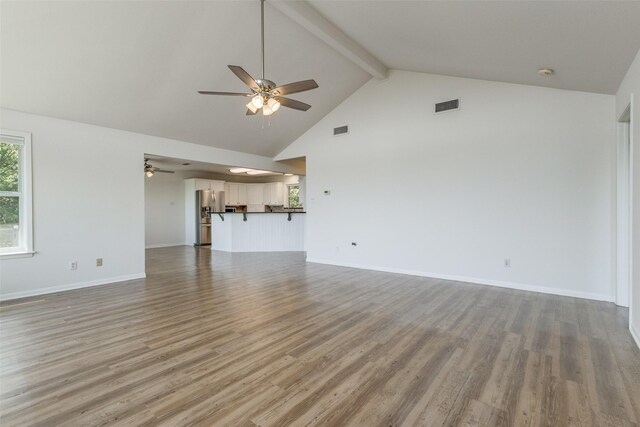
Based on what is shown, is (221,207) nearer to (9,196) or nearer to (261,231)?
(261,231)

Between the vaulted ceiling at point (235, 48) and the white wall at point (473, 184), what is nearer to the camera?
the vaulted ceiling at point (235, 48)

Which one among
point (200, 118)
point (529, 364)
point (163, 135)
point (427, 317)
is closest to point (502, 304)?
point (427, 317)

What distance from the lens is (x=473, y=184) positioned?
5035 mm

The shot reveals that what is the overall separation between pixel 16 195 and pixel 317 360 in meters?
4.86

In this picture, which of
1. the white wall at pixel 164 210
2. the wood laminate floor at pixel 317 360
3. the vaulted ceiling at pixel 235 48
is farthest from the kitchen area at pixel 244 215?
the wood laminate floor at pixel 317 360

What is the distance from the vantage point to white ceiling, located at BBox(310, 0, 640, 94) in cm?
249

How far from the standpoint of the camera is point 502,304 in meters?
3.93

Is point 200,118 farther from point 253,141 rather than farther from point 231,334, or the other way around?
point 231,334

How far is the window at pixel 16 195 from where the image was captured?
4277 millimetres

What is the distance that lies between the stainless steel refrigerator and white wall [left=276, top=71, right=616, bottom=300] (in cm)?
475

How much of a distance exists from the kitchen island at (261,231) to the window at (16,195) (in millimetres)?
4532

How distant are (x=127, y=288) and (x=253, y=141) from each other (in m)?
3.90

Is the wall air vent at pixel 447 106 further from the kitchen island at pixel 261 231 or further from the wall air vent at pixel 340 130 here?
the kitchen island at pixel 261 231

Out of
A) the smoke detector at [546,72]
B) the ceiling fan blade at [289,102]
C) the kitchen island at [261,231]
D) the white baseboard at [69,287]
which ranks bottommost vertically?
the white baseboard at [69,287]
